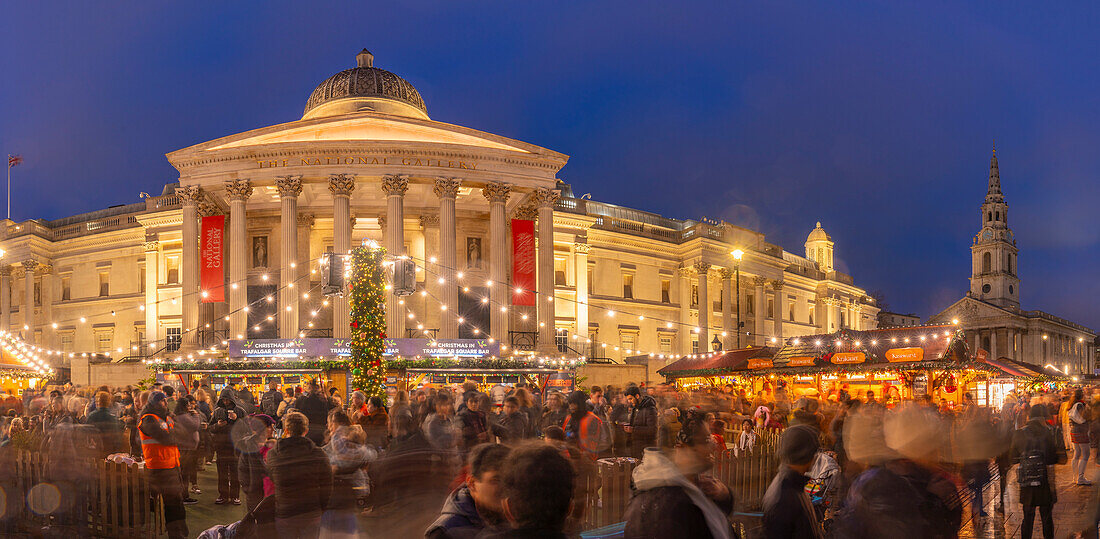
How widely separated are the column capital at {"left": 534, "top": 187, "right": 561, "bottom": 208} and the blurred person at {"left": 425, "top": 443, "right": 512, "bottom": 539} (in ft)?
111

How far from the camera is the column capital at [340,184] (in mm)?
35031

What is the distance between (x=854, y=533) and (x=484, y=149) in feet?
108


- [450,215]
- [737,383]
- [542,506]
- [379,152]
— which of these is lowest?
[737,383]

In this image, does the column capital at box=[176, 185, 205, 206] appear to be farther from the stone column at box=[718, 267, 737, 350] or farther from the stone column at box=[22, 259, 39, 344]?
the stone column at box=[718, 267, 737, 350]

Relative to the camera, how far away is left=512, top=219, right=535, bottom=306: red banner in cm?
3672

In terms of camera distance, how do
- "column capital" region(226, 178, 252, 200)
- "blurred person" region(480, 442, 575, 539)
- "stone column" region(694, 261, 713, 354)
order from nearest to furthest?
"blurred person" region(480, 442, 575, 539), "column capital" region(226, 178, 252, 200), "stone column" region(694, 261, 713, 354)

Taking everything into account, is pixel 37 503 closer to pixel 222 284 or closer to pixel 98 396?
pixel 98 396

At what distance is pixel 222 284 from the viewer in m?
35.1

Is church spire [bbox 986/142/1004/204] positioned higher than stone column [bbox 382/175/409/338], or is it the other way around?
church spire [bbox 986/142/1004/204]

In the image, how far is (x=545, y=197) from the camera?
3812 cm

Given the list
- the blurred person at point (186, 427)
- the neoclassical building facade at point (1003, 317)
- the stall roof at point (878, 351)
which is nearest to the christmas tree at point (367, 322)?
the blurred person at point (186, 427)

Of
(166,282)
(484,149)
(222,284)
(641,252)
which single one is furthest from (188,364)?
(641,252)

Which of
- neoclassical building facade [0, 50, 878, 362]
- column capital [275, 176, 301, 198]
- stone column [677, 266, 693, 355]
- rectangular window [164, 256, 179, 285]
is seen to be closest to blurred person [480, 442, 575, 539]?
neoclassical building facade [0, 50, 878, 362]

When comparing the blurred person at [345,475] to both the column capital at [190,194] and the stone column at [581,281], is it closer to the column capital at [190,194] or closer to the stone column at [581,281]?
the column capital at [190,194]
